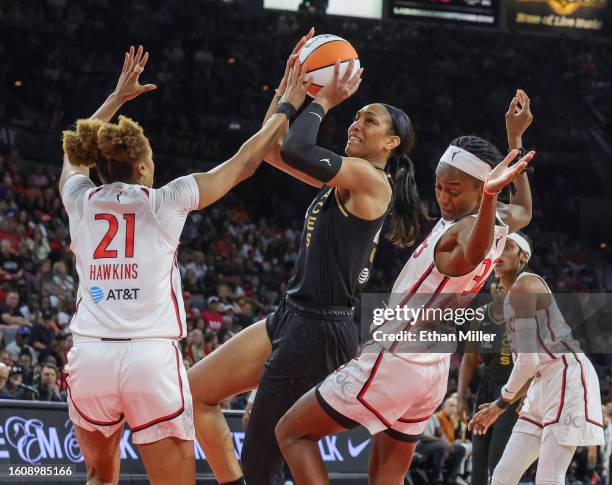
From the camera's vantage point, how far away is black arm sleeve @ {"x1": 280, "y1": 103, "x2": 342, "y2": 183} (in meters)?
4.42

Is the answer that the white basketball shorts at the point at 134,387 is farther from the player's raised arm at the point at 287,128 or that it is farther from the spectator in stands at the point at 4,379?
the spectator in stands at the point at 4,379

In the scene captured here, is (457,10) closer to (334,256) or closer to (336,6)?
(336,6)

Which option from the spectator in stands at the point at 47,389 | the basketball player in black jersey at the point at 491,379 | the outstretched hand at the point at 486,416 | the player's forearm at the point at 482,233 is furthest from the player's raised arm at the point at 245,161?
the spectator in stands at the point at 47,389

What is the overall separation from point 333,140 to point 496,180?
705 inches

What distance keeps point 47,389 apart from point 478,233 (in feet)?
23.6

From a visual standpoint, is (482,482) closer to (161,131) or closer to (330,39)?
(330,39)

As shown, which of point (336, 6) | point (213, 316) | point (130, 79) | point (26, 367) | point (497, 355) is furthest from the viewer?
point (336, 6)

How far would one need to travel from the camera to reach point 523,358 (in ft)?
20.7

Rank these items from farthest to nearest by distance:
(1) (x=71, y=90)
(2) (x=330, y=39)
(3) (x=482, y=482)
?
Answer: (1) (x=71, y=90), (3) (x=482, y=482), (2) (x=330, y=39)

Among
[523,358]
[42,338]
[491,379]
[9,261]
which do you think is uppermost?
[523,358]

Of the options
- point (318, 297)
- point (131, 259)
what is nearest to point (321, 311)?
point (318, 297)

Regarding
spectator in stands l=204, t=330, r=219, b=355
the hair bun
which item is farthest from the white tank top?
spectator in stands l=204, t=330, r=219, b=355

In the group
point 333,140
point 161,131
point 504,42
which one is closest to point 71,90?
point 161,131

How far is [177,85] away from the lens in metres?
20.6
